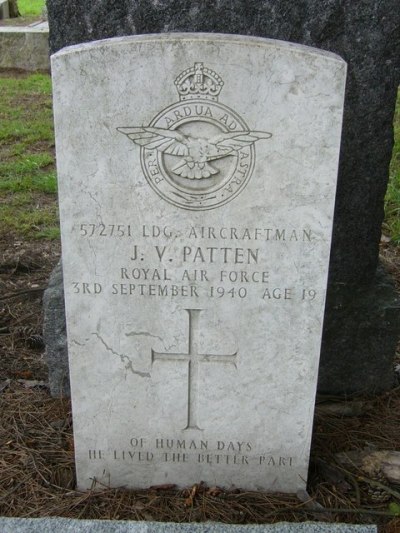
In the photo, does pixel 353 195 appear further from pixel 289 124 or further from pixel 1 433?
pixel 1 433

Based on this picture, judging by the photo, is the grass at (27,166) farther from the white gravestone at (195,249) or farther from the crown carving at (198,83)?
the crown carving at (198,83)

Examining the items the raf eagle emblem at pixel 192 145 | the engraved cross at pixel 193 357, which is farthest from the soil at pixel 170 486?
the raf eagle emblem at pixel 192 145

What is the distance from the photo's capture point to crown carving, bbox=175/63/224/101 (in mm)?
1914

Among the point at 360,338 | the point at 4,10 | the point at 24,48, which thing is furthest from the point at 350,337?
the point at 4,10

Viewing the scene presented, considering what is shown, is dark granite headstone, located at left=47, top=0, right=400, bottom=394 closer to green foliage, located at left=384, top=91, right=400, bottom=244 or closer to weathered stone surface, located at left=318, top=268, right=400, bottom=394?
weathered stone surface, located at left=318, top=268, right=400, bottom=394

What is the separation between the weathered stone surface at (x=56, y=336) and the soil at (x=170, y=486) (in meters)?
0.09

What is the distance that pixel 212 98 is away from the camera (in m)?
1.95

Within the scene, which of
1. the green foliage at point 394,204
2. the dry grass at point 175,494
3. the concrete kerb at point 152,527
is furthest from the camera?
the green foliage at point 394,204

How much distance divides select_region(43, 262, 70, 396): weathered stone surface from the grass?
174 centimetres

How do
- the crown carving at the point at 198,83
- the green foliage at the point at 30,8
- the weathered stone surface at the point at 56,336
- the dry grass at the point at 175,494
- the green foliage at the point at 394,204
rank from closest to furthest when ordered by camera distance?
the crown carving at the point at 198,83 < the dry grass at the point at 175,494 < the weathered stone surface at the point at 56,336 < the green foliage at the point at 394,204 < the green foliage at the point at 30,8

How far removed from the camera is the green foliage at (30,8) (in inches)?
553

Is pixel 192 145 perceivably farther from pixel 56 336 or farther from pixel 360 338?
pixel 360 338

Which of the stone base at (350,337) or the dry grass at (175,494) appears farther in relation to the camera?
the stone base at (350,337)

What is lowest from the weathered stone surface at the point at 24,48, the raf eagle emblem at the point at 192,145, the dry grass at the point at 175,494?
the dry grass at the point at 175,494
